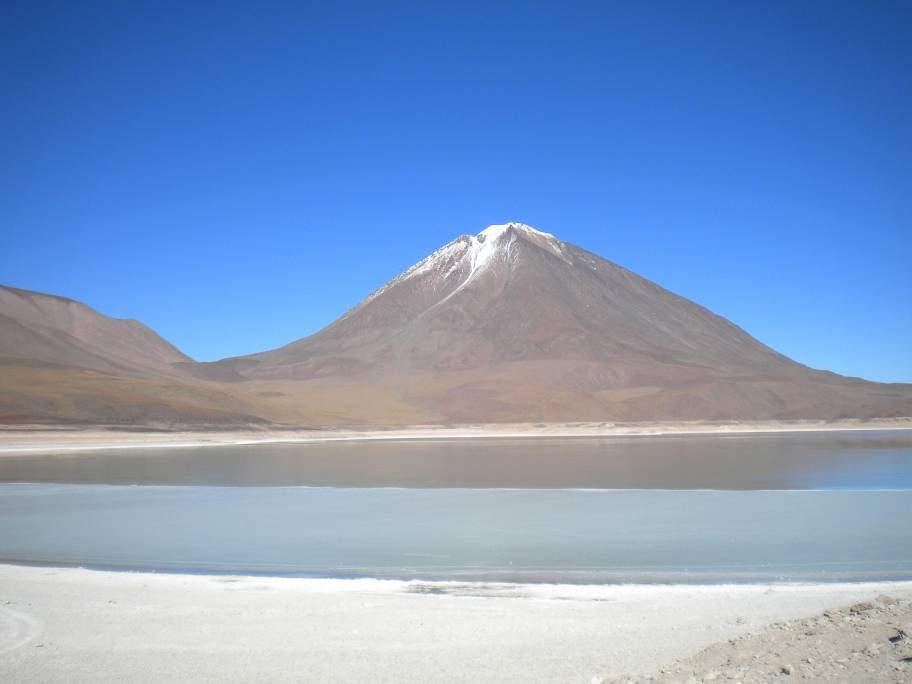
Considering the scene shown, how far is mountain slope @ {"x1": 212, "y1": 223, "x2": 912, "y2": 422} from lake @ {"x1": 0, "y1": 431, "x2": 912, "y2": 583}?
60.8 m

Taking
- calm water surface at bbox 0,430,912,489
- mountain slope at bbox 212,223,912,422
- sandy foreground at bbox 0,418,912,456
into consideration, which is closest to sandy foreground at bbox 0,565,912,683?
calm water surface at bbox 0,430,912,489

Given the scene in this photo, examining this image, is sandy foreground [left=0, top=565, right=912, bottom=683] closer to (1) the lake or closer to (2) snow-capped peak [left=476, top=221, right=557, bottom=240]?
(1) the lake

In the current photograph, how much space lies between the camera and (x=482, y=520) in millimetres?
16938

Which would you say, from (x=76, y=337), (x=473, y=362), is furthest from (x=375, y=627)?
(x=76, y=337)

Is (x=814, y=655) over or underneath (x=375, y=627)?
over

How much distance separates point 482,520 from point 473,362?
111709 millimetres

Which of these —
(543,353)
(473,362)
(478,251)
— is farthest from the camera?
(478,251)

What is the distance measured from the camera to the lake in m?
12.3

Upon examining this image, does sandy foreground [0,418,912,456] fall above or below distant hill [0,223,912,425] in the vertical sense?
below

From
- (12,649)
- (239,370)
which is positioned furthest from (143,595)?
(239,370)

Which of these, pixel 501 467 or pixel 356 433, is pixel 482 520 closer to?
pixel 501 467

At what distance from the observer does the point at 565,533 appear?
15133 millimetres

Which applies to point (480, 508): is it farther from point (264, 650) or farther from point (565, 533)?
point (264, 650)

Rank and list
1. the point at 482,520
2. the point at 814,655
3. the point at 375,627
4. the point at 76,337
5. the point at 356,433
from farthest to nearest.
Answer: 1. the point at 76,337
2. the point at 356,433
3. the point at 482,520
4. the point at 375,627
5. the point at 814,655
